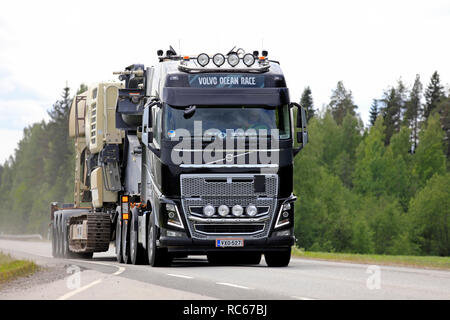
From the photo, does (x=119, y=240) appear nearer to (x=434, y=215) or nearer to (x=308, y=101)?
(x=434, y=215)

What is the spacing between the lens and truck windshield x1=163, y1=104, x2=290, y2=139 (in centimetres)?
1955

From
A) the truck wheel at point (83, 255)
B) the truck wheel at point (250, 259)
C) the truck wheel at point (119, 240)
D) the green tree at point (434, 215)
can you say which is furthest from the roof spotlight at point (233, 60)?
the green tree at point (434, 215)

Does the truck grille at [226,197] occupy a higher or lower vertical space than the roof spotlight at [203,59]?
lower

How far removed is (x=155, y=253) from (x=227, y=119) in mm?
3463

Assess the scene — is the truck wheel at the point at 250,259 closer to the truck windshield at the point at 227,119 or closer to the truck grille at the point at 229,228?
the truck grille at the point at 229,228

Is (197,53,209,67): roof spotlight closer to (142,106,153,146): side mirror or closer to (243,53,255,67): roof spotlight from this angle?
(243,53,255,67): roof spotlight

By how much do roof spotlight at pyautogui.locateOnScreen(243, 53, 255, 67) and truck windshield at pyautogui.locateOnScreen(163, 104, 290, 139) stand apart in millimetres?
1077

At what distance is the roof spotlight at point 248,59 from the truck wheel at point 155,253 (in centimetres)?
393

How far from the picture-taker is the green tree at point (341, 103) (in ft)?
439
